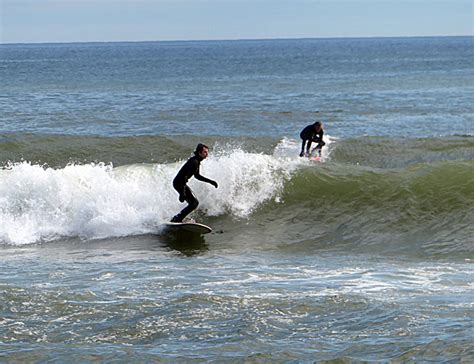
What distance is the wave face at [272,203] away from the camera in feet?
51.7

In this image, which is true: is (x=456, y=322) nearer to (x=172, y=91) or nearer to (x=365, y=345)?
(x=365, y=345)

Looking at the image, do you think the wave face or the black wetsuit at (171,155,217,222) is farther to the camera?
the wave face

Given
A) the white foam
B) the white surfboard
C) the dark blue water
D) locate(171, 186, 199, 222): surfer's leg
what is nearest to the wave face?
the white foam

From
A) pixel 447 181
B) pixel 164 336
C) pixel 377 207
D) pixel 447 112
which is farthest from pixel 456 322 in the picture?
pixel 447 112

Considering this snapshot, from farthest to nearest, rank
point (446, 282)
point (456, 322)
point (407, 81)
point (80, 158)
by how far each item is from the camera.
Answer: point (407, 81) < point (80, 158) < point (446, 282) < point (456, 322)

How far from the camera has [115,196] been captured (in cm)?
1748

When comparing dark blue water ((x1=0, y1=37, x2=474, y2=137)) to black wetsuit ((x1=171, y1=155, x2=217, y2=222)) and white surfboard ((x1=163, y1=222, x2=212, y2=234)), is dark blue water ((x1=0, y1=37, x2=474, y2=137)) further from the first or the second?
black wetsuit ((x1=171, y1=155, x2=217, y2=222))

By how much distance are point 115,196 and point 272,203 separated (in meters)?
3.23

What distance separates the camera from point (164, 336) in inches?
357

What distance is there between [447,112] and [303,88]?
19448 millimetres

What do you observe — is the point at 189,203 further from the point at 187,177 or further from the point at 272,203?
the point at 272,203

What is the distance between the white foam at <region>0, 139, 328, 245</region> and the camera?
53.4 ft

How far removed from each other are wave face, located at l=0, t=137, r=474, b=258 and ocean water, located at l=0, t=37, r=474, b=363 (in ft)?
0.14

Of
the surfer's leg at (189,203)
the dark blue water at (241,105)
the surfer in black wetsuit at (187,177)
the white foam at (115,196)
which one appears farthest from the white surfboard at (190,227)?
the dark blue water at (241,105)
